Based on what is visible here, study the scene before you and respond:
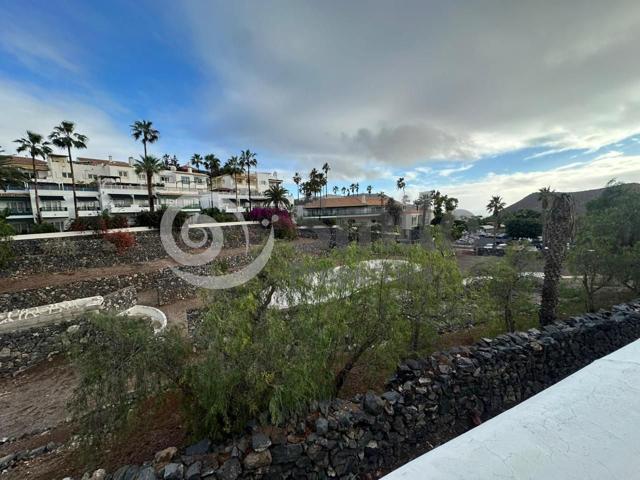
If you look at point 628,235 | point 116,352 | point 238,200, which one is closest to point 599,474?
point 116,352

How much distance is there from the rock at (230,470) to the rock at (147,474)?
727mm

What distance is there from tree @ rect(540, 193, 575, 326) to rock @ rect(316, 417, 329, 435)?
8.01 m

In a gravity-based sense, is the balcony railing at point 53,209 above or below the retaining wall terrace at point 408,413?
above

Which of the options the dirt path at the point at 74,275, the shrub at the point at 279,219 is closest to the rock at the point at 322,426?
the dirt path at the point at 74,275

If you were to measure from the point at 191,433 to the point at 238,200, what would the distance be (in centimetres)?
4240

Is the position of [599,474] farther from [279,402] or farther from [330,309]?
[330,309]

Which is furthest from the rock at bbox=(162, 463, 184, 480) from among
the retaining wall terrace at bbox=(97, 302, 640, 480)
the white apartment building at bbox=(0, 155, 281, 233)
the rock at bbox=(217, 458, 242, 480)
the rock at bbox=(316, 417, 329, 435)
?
the white apartment building at bbox=(0, 155, 281, 233)

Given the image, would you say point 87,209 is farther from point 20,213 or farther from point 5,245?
point 5,245

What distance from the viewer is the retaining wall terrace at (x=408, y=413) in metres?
3.28

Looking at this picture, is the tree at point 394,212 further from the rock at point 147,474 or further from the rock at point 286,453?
the rock at point 147,474

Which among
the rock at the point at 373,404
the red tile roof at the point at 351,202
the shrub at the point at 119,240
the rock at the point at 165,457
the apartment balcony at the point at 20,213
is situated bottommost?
the rock at the point at 165,457

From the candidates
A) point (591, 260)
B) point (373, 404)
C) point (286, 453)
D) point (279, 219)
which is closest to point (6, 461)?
point (286, 453)

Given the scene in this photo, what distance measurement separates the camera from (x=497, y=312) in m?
8.39

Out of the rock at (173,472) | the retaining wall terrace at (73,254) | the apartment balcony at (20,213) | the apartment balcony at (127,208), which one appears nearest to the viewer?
the rock at (173,472)
